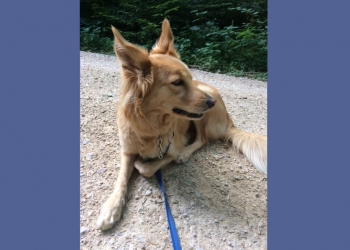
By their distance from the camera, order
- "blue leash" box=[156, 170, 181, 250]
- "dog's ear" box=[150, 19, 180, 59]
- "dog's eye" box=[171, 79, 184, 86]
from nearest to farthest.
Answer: "blue leash" box=[156, 170, 181, 250], "dog's eye" box=[171, 79, 184, 86], "dog's ear" box=[150, 19, 180, 59]

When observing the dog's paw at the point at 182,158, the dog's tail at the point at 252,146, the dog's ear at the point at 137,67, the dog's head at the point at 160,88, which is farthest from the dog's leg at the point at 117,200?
the dog's tail at the point at 252,146

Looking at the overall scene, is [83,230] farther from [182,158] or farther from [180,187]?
[182,158]

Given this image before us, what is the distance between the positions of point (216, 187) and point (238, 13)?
1365 millimetres

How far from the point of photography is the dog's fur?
1.75 m

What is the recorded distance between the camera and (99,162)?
2.18m

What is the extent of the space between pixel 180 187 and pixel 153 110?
25.3 inches

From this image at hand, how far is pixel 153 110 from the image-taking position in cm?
186

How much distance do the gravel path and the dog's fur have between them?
0.09m

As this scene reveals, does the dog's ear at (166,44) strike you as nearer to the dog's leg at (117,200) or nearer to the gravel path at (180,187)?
the gravel path at (180,187)

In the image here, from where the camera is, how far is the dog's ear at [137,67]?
1672 millimetres

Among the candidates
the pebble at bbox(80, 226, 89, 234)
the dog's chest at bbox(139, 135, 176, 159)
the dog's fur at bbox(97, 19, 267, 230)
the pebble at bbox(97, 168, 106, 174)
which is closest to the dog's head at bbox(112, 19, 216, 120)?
the dog's fur at bbox(97, 19, 267, 230)

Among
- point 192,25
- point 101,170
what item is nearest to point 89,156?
point 101,170

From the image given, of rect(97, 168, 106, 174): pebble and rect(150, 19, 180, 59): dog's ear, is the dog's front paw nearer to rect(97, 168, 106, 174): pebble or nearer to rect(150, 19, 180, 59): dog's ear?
rect(97, 168, 106, 174): pebble

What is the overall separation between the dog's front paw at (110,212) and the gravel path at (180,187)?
0.15ft
